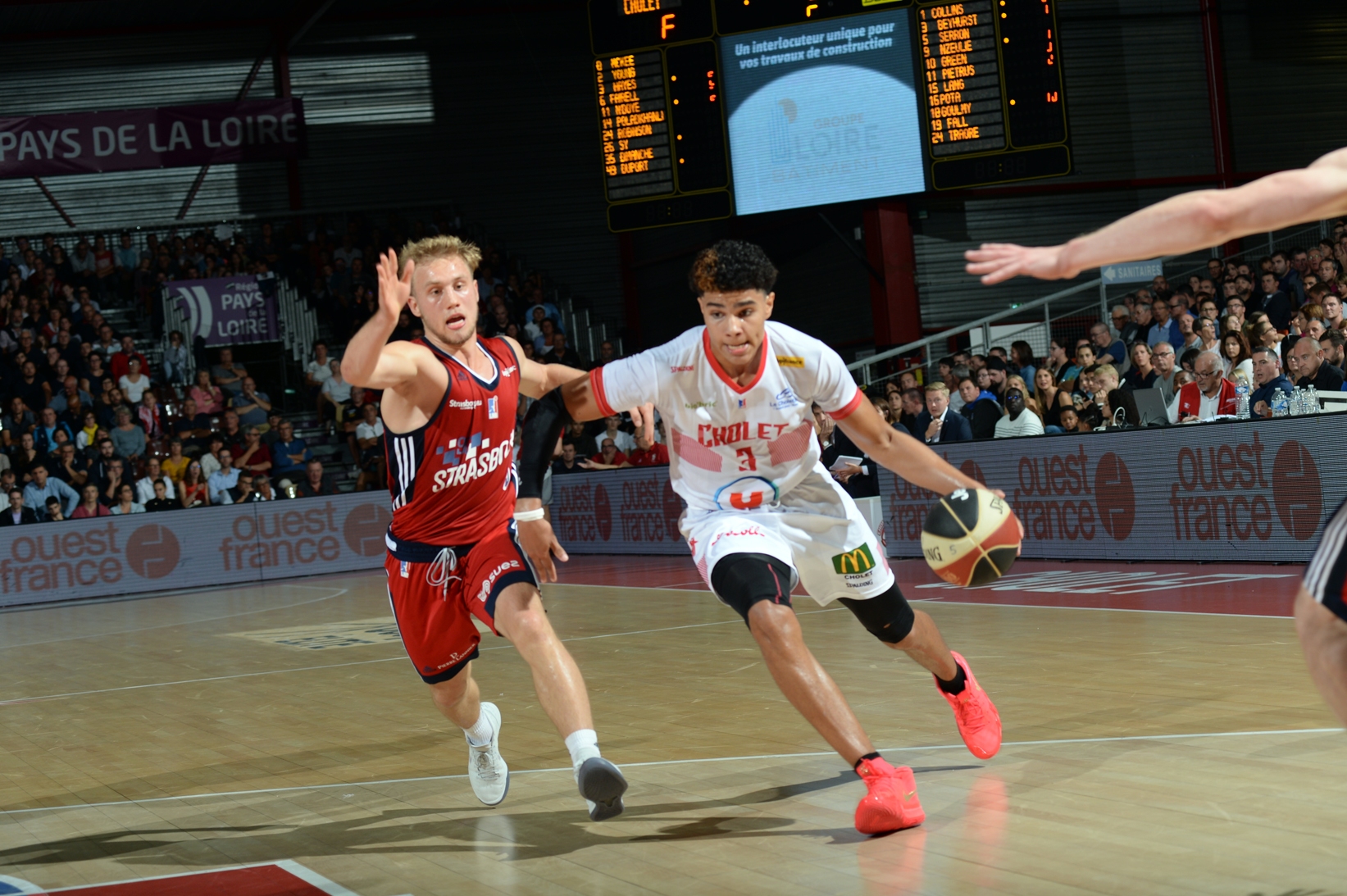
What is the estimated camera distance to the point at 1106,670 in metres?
7.19

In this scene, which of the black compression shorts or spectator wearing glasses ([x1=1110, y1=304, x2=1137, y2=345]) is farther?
spectator wearing glasses ([x1=1110, y1=304, x2=1137, y2=345])

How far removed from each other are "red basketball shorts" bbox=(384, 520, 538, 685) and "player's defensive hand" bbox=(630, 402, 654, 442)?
61cm

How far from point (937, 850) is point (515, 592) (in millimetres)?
1721

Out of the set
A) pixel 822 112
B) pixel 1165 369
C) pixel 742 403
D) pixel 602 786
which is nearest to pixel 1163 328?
pixel 1165 369

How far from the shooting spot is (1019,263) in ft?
10.2

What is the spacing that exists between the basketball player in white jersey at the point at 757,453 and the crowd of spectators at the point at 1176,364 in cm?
715

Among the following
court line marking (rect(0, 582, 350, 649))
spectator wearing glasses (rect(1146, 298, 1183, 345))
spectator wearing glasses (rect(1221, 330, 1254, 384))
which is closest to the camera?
spectator wearing glasses (rect(1221, 330, 1254, 384))

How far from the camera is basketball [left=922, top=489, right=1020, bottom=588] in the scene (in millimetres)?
4758

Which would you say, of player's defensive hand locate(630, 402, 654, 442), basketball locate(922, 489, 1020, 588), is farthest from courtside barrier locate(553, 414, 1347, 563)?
player's defensive hand locate(630, 402, 654, 442)

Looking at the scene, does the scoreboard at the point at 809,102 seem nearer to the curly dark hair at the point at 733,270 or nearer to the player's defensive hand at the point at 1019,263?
the curly dark hair at the point at 733,270

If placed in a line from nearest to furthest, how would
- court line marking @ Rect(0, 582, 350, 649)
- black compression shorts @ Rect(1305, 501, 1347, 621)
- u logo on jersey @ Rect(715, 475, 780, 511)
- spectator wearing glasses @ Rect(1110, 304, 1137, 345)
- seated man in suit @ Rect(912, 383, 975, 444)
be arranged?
black compression shorts @ Rect(1305, 501, 1347, 621) → u logo on jersey @ Rect(715, 475, 780, 511) → court line marking @ Rect(0, 582, 350, 649) → seated man in suit @ Rect(912, 383, 975, 444) → spectator wearing glasses @ Rect(1110, 304, 1137, 345)

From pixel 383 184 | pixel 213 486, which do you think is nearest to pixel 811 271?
pixel 383 184

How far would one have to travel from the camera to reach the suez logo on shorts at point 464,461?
515 centimetres

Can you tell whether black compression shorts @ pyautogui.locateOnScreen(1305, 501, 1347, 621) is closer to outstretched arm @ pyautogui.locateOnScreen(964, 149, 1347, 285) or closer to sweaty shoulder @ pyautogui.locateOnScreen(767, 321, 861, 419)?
outstretched arm @ pyautogui.locateOnScreen(964, 149, 1347, 285)
